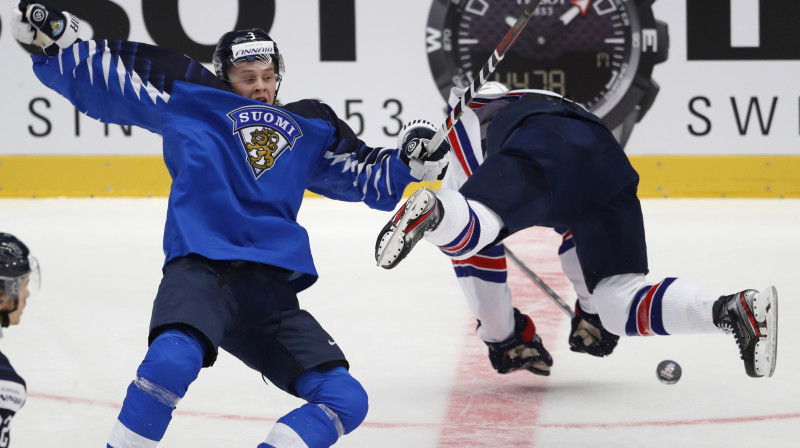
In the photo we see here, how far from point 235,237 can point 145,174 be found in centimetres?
464

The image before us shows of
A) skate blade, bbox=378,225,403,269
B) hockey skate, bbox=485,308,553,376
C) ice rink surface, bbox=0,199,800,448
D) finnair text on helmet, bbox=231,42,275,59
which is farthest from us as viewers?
hockey skate, bbox=485,308,553,376

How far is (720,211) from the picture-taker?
20.7ft

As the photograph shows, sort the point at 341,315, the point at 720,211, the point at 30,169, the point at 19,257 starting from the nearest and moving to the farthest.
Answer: the point at 19,257
the point at 341,315
the point at 720,211
the point at 30,169

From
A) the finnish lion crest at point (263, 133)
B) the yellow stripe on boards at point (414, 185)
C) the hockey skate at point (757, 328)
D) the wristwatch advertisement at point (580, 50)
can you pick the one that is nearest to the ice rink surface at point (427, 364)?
the hockey skate at point (757, 328)

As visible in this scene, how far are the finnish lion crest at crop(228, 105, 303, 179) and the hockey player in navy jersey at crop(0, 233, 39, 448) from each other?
1.88 ft

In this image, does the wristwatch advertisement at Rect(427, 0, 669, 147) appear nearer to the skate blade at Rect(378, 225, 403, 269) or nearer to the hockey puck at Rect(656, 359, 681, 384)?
the hockey puck at Rect(656, 359, 681, 384)

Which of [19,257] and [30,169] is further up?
[19,257]

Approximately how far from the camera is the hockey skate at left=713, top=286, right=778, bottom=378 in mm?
2508

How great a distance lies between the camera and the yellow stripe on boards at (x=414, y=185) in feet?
22.3

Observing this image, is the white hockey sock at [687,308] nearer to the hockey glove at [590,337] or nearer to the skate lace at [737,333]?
the skate lace at [737,333]

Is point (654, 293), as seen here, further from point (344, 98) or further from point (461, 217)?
point (344, 98)

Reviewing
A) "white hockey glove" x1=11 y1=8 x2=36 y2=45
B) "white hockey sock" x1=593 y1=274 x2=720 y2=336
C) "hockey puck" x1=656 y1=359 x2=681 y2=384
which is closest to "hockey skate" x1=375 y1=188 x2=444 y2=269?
"white hockey sock" x1=593 y1=274 x2=720 y2=336

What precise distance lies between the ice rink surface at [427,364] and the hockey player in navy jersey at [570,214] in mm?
264

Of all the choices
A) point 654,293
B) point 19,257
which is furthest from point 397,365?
point 19,257
